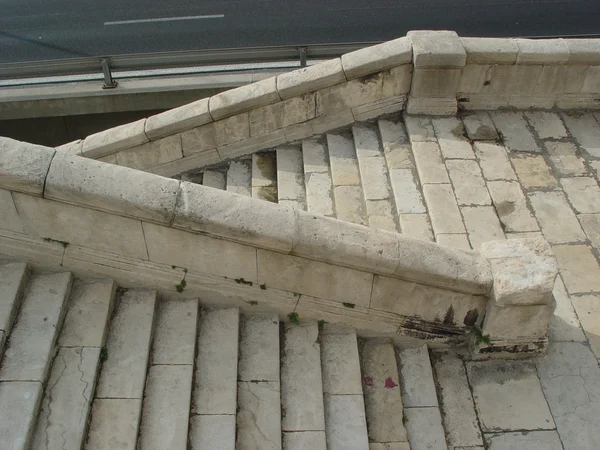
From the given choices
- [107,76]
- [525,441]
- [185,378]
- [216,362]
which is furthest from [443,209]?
[107,76]

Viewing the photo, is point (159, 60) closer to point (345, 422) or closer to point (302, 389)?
point (302, 389)

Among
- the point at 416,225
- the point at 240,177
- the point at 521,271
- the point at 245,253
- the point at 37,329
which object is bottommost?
the point at 37,329

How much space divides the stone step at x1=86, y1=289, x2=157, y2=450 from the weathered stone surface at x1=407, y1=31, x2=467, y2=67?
456cm

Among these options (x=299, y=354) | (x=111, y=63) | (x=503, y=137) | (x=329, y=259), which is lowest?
(x=299, y=354)

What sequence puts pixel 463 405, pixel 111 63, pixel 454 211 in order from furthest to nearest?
pixel 111 63 → pixel 454 211 → pixel 463 405

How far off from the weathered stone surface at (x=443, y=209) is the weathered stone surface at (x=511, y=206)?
50 cm

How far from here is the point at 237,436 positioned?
504 cm

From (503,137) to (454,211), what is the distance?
71.2 inches

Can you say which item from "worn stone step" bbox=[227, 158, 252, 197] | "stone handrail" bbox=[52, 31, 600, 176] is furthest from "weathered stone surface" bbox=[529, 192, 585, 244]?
"worn stone step" bbox=[227, 158, 252, 197]

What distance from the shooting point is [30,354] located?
4855 millimetres

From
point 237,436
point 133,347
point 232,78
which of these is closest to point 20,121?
point 232,78

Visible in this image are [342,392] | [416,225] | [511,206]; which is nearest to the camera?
[342,392]

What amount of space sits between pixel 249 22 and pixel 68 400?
1141cm

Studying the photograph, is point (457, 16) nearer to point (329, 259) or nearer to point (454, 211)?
point (454, 211)
